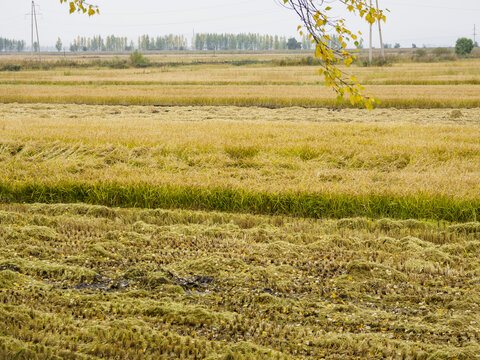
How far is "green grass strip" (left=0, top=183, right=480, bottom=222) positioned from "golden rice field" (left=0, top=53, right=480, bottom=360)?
0.03m

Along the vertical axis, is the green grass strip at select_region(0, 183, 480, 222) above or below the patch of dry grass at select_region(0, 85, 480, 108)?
below

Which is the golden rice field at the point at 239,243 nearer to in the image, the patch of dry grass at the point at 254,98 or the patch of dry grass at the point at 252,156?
the patch of dry grass at the point at 252,156

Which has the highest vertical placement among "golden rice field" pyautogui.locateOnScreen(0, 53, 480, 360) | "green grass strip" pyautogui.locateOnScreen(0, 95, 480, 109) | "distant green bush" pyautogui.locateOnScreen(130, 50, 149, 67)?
"distant green bush" pyautogui.locateOnScreen(130, 50, 149, 67)

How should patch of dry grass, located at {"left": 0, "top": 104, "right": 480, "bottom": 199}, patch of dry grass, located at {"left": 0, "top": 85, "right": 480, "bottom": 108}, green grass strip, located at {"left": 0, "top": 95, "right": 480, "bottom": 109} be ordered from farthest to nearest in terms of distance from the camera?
patch of dry grass, located at {"left": 0, "top": 85, "right": 480, "bottom": 108} < green grass strip, located at {"left": 0, "top": 95, "right": 480, "bottom": 109} < patch of dry grass, located at {"left": 0, "top": 104, "right": 480, "bottom": 199}

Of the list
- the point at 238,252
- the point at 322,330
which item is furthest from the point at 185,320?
the point at 238,252

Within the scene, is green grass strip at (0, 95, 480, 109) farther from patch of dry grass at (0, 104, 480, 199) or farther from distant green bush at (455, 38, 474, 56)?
distant green bush at (455, 38, 474, 56)

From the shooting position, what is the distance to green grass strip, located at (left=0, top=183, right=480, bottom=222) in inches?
306

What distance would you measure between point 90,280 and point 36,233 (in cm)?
182

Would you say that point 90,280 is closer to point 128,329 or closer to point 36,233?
point 128,329

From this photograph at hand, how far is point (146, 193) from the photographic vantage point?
28.3 feet

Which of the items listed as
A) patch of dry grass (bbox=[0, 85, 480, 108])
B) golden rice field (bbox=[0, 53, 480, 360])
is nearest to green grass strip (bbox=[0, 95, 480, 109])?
patch of dry grass (bbox=[0, 85, 480, 108])

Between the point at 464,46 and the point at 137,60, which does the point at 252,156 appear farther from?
the point at 464,46

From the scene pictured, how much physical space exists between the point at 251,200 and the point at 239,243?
2141mm

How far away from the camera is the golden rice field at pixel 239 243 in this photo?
4043 millimetres
